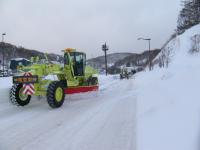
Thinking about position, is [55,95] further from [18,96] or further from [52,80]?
[18,96]

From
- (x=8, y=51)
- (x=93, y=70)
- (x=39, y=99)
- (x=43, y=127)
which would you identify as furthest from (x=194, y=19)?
(x=43, y=127)

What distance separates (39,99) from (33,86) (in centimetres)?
225

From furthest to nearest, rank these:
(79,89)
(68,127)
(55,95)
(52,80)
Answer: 1. (79,89)
2. (52,80)
3. (55,95)
4. (68,127)

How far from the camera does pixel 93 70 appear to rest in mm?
21125

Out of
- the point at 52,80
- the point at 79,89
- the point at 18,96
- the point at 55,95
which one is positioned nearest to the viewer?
the point at 55,95

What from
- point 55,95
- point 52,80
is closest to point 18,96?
point 52,80

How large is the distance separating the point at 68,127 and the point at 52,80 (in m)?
5.82

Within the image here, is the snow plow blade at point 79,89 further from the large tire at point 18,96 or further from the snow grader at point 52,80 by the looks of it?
the large tire at point 18,96

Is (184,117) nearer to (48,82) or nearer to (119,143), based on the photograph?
(119,143)

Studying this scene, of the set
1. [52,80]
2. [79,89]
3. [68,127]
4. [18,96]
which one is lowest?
[68,127]

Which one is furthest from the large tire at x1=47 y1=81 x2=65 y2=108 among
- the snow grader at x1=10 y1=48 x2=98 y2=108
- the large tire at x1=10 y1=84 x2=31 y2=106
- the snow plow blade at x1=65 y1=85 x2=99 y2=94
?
the snow plow blade at x1=65 y1=85 x2=99 y2=94

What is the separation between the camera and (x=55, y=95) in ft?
45.6

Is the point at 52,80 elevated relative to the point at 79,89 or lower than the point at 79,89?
elevated

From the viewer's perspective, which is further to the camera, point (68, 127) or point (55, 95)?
point (55, 95)
